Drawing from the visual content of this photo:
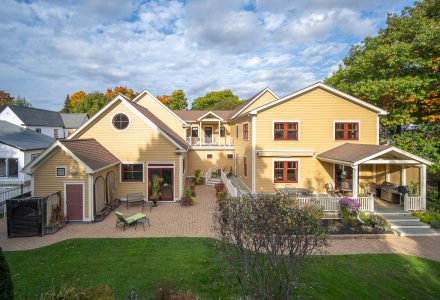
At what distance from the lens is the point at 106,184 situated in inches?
620

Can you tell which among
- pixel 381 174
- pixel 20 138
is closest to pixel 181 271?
pixel 381 174

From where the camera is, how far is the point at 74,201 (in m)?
13.8

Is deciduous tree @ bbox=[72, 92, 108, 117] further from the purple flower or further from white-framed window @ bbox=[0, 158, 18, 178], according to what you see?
the purple flower

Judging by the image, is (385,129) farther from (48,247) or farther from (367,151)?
(48,247)

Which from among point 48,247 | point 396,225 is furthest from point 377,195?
point 48,247

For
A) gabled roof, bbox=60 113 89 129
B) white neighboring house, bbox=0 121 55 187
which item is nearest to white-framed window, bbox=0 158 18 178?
white neighboring house, bbox=0 121 55 187

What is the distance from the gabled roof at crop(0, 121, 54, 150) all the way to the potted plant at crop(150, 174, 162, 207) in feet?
46.4

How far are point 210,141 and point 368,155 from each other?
18.5m

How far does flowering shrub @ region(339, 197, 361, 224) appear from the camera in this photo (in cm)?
1313

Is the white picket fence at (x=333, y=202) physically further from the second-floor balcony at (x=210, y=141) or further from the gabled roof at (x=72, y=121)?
the gabled roof at (x=72, y=121)

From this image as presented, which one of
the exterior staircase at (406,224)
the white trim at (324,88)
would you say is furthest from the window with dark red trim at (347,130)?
the exterior staircase at (406,224)

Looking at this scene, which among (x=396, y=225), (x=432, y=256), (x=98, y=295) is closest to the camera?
(x=98, y=295)

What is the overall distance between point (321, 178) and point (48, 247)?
1597 centimetres

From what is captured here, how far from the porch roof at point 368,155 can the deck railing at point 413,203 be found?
206 cm
